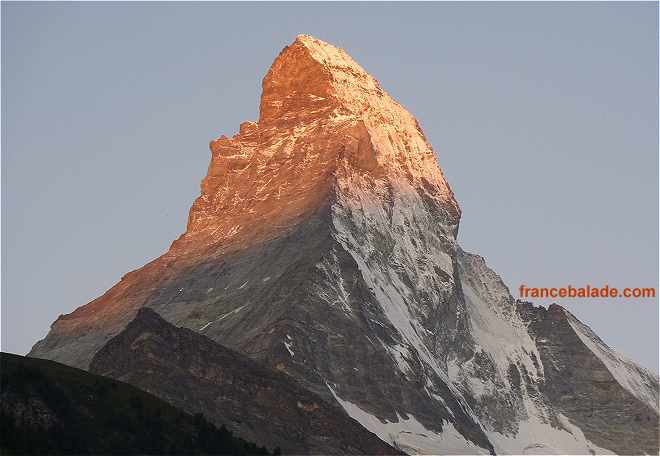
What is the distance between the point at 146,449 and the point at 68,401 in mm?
11174

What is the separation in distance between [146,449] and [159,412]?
10.7 meters

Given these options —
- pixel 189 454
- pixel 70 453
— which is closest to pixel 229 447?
pixel 189 454

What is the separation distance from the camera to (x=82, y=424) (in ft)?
628

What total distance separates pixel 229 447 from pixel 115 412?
39.7 ft

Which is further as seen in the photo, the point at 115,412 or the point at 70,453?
the point at 115,412

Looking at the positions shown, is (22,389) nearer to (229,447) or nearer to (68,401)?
(68,401)

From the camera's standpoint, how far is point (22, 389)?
18962 centimetres

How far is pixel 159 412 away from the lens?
199375 millimetres

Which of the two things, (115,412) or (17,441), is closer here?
(17,441)

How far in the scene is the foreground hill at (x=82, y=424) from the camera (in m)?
183

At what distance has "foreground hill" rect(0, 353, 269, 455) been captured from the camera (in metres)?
183

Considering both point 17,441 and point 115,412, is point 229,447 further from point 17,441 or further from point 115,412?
point 17,441

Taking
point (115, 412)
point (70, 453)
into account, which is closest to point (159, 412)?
point (115, 412)

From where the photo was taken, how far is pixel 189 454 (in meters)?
191
